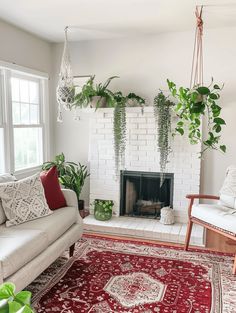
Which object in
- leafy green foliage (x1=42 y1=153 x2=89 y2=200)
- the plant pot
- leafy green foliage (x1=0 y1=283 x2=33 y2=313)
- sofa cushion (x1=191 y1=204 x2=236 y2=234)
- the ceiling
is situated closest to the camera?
leafy green foliage (x1=0 y1=283 x2=33 y2=313)

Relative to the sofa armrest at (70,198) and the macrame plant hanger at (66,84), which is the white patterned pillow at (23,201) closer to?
the sofa armrest at (70,198)

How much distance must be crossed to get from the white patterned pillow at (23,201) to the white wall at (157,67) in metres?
1.63

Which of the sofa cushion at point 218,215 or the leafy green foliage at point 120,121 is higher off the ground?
the leafy green foliage at point 120,121

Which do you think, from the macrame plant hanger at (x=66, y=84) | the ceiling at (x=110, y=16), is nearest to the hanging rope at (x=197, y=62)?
the ceiling at (x=110, y=16)

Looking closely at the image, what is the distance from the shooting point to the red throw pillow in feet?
9.15

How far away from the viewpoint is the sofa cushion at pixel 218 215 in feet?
8.59

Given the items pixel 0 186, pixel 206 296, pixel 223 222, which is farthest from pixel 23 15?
pixel 206 296

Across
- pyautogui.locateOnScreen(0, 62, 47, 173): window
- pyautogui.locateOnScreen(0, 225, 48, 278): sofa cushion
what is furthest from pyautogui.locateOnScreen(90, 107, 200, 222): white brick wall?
pyautogui.locateOnScreen(0, 225, 48, 278): sofa cushion

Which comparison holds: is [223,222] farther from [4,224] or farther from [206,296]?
[4,224]

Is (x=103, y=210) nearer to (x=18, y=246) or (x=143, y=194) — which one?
(x=143, y=194)

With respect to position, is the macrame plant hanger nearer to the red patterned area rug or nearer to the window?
the window

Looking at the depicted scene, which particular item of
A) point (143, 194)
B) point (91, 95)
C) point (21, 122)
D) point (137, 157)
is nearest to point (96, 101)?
point (91, 95)

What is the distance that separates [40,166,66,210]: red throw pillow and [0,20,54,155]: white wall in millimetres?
1520

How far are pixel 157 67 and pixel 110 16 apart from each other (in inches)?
38.3
